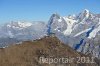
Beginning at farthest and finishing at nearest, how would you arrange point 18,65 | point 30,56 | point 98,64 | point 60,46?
point 98,64
point 60,46
point 30,56
point 18,65

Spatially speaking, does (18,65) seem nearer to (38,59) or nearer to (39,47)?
(38,59)

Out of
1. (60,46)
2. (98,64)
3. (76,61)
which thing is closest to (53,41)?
(60,46)

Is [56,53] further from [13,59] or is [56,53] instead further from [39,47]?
[13,59]

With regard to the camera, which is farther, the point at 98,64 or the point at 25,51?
the point at 98,64

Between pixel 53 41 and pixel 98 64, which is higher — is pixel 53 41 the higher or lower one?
the higher one

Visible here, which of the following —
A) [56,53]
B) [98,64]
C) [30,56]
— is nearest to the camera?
[30,56]

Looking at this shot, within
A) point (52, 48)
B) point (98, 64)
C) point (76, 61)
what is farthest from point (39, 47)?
point (98, 64)
